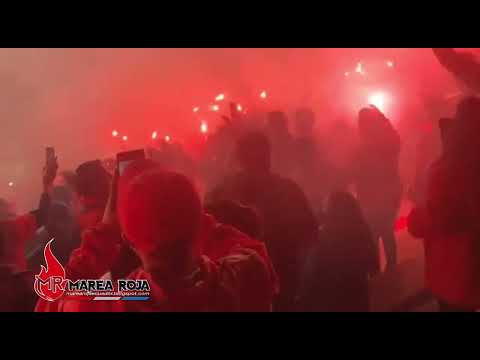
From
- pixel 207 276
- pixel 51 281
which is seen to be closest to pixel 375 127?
pixel 207 276

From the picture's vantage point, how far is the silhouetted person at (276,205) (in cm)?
216

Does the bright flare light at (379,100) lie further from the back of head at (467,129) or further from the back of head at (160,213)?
the back of head at (160,213)

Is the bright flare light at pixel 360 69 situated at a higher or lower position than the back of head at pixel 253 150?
higher

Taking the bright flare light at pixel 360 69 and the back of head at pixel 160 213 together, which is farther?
the bright flare light at pixel 360 69

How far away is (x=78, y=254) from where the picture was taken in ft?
7.10

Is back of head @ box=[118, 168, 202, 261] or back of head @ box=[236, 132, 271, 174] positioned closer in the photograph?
back of head @ box=[118, 168, 202, 261]

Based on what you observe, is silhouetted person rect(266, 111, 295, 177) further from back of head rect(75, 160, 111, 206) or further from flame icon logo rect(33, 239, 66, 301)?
flame icon logo rect(33, 239, 66, 301)

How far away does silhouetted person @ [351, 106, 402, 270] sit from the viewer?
2176 millimetres

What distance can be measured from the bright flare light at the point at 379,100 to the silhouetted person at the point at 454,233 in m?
0.42

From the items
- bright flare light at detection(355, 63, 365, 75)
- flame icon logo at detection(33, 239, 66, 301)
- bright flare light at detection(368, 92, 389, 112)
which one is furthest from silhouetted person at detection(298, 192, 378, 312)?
flame icon logo at detection(33, 239, 66, 301)

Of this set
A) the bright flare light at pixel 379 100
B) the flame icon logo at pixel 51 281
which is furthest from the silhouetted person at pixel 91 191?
the bright flare light at pixel 379 100

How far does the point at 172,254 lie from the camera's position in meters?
2.11

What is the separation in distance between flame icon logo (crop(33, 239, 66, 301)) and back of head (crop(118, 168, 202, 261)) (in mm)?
367
